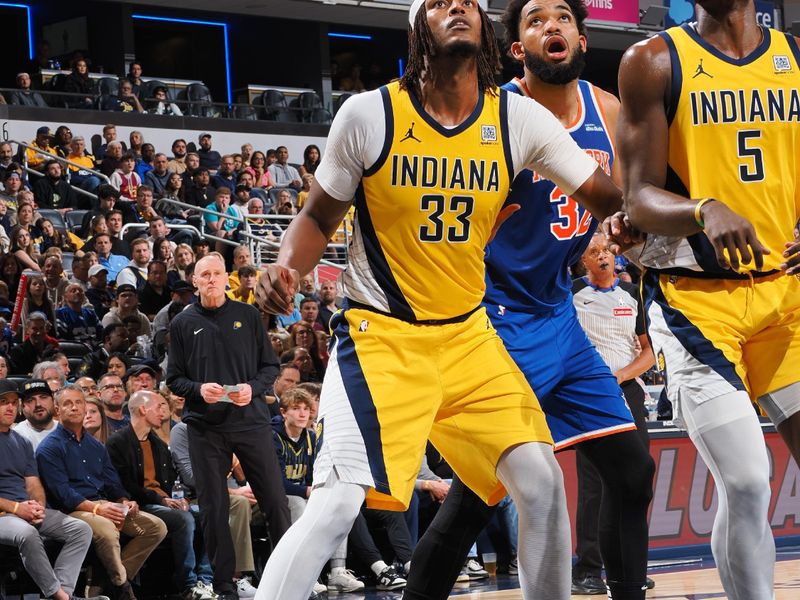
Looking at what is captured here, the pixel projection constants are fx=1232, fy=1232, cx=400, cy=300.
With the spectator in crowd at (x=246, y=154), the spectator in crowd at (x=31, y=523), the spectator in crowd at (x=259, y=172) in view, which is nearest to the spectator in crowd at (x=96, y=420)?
the spectator in crowd at (x=31, y=523)

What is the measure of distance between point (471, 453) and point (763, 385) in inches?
36.0

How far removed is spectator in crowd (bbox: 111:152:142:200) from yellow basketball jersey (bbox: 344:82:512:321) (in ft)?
46.9

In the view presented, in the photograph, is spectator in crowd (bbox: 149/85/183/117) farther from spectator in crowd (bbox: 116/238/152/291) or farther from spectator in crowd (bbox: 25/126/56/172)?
spectator in crowd (bbox: 116/238/152/291)

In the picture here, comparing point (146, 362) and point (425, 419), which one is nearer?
point (425, 419)

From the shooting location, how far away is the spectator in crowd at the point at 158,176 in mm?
18250

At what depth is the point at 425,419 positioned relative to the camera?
374 centimetres

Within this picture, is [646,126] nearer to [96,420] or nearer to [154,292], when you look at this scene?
[96,420]

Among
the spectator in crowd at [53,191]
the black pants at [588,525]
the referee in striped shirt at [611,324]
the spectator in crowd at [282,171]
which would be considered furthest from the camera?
the spectator in crowd at [282,171]

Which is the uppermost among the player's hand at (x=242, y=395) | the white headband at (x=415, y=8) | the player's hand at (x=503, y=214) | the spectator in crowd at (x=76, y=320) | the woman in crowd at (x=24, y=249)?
the white headband at (x=415, y=8)

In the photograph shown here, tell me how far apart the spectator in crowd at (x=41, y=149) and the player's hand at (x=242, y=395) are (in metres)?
10.7

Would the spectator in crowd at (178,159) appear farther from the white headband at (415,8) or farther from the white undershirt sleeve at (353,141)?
the white undershirt sleeve at (353,141)

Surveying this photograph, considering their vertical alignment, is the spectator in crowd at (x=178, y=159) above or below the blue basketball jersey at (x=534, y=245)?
above

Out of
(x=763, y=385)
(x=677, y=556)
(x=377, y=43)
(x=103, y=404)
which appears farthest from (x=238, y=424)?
(x=377, y=43)

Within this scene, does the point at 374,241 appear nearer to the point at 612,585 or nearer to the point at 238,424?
the point at 612,585
